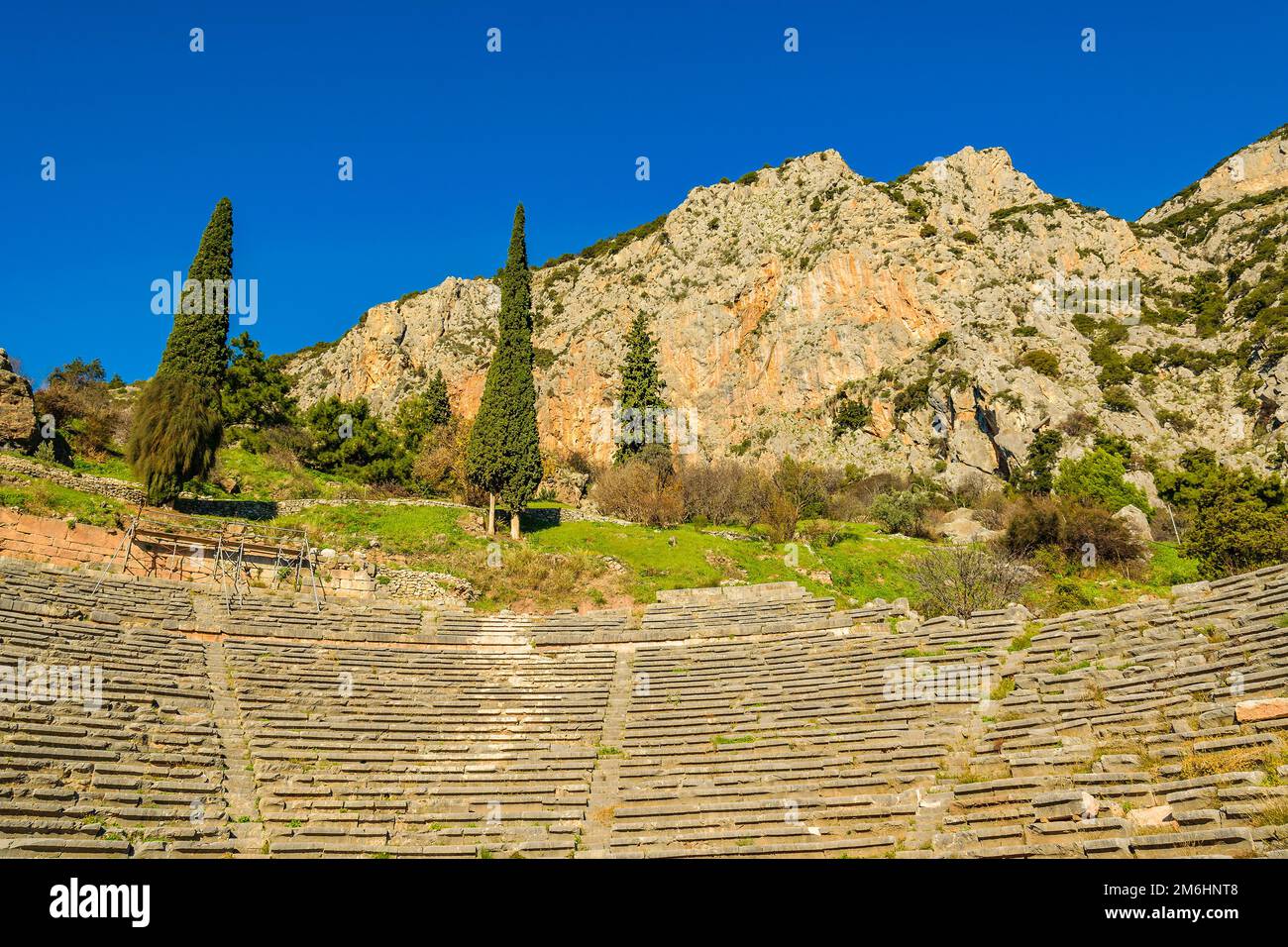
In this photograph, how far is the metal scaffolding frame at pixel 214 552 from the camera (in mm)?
23344

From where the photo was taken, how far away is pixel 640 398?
56.6m

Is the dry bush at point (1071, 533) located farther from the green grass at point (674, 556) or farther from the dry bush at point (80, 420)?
the dry bush at point (80, 420)

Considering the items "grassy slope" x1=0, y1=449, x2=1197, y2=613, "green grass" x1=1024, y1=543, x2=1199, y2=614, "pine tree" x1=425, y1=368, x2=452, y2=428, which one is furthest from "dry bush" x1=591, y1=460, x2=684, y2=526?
"green grass" x1=1024, y1=543, x2=1199, y2=614

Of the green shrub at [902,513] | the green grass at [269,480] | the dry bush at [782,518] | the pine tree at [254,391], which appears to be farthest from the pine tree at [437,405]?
the green shrub at [902,513]

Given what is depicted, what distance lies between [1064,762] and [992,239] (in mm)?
76399

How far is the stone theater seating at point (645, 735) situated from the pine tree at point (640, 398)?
32.2 m

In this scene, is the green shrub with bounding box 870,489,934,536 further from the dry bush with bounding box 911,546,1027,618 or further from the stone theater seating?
the stone theater seating

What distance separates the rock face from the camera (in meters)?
27.2

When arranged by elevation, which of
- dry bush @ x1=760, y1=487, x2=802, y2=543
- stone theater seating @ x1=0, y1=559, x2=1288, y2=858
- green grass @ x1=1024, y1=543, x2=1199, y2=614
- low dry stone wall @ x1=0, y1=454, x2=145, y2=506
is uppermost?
low dry stone wall @ x1=0, y1=454, x2=145, y2=506

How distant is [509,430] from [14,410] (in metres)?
17.2

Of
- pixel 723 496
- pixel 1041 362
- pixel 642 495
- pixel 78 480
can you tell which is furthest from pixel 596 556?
pixel 1041 362

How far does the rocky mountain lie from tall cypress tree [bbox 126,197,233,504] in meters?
42.8
